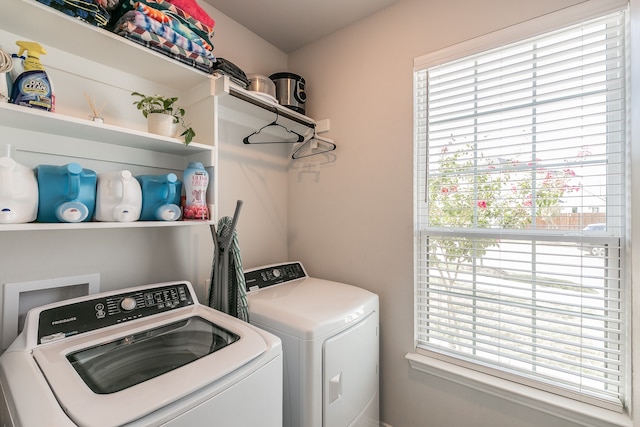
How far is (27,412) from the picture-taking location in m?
0.63

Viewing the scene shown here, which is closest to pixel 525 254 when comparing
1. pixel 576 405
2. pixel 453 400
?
pixel 576 405

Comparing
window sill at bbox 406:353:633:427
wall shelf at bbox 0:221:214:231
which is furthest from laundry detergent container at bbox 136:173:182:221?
window sill at bbox 406:353:633:427

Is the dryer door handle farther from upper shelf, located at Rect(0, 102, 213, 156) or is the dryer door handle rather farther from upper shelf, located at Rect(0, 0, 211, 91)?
upper shelf, located at Rect(0, 0, 211, 91)

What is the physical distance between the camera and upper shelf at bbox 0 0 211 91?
940 millimetres

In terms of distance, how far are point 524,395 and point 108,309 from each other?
6.09 ft

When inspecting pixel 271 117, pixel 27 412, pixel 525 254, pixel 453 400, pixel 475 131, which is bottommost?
pixel 453 400

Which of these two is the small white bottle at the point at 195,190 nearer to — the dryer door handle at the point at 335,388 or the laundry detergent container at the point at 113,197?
the laundry detergent container at the point at 113,197

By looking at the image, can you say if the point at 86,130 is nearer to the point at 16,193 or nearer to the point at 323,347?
the point at 16,193

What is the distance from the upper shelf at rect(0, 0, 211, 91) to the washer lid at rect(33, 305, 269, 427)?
43.7 inches

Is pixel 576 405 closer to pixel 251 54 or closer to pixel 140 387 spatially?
pixel 140 387

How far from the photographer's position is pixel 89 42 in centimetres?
109

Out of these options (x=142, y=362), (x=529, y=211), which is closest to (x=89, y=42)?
(x=142, y=362)

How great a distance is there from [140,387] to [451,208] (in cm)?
155

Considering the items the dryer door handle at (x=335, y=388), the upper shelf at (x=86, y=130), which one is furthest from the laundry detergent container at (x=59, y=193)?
the dryer door handle at (x=335, y=388)
